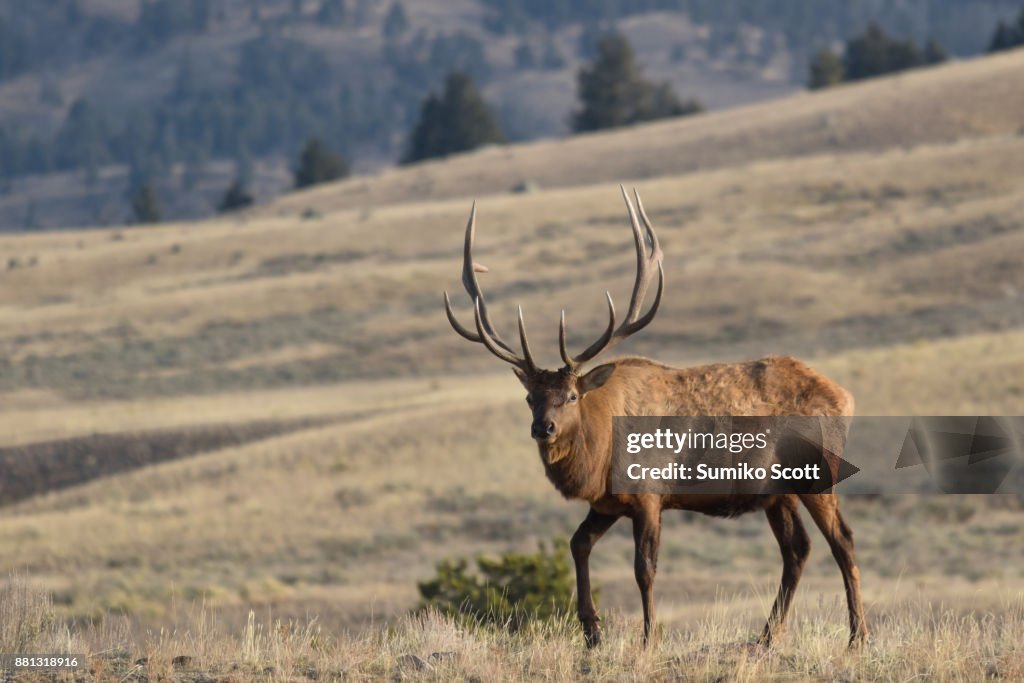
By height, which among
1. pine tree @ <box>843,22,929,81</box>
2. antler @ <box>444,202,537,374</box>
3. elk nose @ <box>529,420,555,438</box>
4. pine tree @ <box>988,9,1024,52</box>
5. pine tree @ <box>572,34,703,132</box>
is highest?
pine tree @ <box>988,9,1024,52</box>

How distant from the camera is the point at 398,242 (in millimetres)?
63812

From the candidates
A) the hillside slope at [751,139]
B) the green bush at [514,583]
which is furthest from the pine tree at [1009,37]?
the green bush at [514,583]

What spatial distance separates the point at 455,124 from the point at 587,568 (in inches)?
3728

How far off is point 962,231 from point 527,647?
48.7m

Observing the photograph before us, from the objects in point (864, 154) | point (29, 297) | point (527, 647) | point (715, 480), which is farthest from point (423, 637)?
point (864, 154)

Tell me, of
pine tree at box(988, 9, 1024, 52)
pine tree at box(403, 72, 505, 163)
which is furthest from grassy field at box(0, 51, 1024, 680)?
pine tree at box(988, 9, 1024, 52)

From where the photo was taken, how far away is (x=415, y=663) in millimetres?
8852

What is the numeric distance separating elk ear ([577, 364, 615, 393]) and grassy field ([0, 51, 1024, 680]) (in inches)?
57.7

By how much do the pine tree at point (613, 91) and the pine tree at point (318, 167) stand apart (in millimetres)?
15843

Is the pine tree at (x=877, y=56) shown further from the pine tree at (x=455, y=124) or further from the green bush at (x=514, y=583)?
the green bush at (x=514, y=583)

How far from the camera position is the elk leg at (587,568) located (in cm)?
944

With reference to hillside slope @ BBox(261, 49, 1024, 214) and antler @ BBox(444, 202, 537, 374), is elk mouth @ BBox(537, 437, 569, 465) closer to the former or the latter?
antler @ BBox(444, 202, 537, 374)

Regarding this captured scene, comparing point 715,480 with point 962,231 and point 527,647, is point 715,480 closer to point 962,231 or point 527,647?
point 527,647

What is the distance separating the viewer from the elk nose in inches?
363
